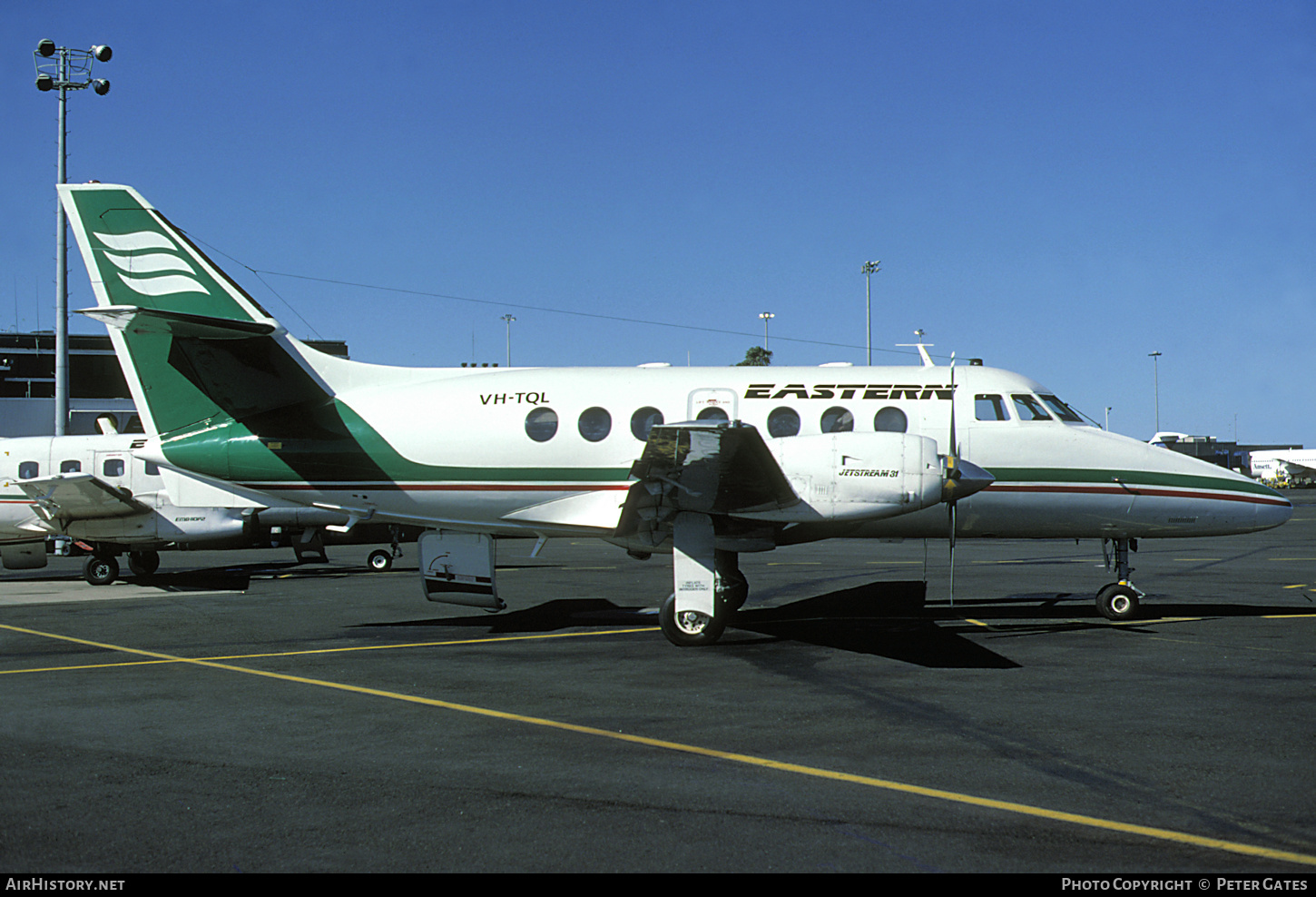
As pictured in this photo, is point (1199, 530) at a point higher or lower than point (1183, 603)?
higher

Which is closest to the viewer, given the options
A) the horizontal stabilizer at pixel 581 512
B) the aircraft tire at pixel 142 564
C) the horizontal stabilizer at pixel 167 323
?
the horizontal stabilizer at pixel 167 323

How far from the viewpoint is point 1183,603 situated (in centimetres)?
1529

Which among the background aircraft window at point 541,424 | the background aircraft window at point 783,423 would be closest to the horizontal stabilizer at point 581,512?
the background aircraft window at point 541,424

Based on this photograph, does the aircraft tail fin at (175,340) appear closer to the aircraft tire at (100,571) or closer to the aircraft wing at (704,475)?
the aircraft wing at (704,475)

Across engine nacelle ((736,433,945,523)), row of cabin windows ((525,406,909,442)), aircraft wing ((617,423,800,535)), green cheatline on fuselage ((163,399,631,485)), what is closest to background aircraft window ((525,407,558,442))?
row of cabin windows ((525,406,909,442))

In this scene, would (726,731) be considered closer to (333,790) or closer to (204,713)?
(333,790)

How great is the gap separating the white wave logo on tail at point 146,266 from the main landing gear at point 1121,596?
13.4 m

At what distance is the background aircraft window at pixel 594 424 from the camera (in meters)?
13.2

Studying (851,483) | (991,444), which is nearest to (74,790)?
(851,483)

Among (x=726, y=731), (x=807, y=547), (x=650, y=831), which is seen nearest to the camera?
(x=650, y=831)

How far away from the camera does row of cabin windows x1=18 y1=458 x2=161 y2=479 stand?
2064cm

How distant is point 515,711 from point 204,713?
273 centimetres

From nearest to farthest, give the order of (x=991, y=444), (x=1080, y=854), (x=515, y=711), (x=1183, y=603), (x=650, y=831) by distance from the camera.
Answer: (x=1080, y=854), (x=650, y=831), (x=515, y=711), (x=991, y=444), (x=1183, y=603)

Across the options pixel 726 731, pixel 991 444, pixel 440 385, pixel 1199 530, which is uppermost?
pixel 440 385
